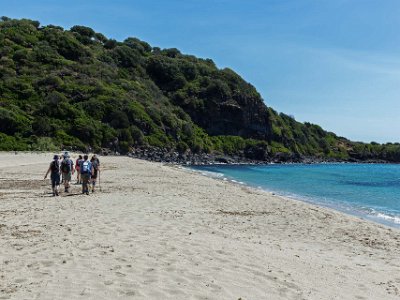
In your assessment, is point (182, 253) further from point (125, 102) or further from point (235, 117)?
point (235, 117)

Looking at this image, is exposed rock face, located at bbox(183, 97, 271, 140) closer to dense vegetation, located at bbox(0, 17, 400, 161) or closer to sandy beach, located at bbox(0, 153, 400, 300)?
dense vegetation, located at bbox(0, 17, 400, 161)

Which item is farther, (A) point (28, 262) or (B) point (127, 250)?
(B) point (127, 250)

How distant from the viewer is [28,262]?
7.87 metres

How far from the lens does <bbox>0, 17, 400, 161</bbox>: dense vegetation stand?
7312 cm

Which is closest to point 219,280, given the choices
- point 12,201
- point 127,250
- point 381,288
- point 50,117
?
point 127,250

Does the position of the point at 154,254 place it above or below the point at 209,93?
below

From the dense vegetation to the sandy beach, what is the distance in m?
50.1

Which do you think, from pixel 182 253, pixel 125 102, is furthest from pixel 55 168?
pixel 125 102

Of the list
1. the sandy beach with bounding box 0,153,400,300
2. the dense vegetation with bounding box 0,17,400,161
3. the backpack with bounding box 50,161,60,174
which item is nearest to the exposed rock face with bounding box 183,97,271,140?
the dense vegetation with bounding box 0,17,400,161

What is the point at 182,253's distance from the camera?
903 centimetres

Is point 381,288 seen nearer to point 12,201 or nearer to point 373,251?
point 373,251

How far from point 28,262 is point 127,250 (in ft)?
6.72

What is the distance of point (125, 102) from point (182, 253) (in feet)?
269

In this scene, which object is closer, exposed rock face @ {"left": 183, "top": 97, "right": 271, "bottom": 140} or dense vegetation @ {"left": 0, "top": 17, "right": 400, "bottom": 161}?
dense vegetation @ {"left": 0, "top": 17, "right": 400, "bottom": 161}
